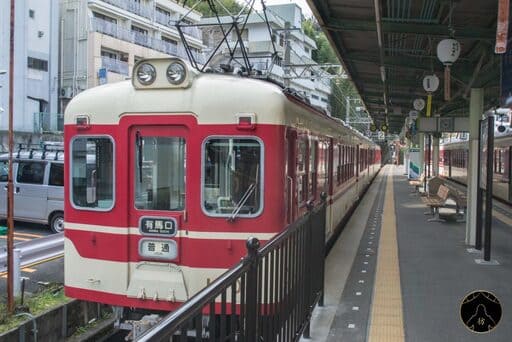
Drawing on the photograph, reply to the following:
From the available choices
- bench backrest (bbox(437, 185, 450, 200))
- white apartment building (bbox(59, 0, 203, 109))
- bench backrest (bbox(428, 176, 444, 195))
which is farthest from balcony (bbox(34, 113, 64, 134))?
bench backrest (bbox(437, 185, 450, 200))

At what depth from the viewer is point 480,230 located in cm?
875

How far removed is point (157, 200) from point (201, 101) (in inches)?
38.1

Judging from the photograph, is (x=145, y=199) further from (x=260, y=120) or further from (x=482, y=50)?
(x=482, y=50)

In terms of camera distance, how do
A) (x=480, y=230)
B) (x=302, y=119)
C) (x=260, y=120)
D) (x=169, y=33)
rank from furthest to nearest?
(x=169, y=33), (x=480, y=230), (x=302, y=119), (x=260, y=120)

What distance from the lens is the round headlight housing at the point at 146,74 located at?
194 inches

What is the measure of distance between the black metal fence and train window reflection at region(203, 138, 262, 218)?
568 millimetres

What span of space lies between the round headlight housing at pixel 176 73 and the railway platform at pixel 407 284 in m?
2.54

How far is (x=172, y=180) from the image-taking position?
4.94 metres

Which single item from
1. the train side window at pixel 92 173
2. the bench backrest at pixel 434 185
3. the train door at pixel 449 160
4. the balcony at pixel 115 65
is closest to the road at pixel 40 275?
the train side window at pixel 92 173

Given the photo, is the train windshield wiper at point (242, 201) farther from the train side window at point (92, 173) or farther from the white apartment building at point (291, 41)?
the white apartment building at point (291, 41)

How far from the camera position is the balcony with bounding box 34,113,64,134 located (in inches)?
1081

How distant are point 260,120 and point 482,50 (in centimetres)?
577

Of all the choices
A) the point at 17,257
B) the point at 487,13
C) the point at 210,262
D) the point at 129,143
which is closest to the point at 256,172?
the point at 210,262

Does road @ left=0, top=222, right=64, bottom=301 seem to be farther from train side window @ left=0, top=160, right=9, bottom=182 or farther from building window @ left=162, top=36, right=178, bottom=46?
building window @ left=162, top=36, right=178, bottom=46
